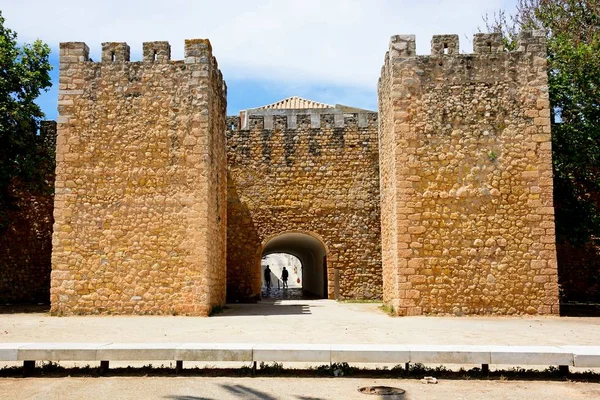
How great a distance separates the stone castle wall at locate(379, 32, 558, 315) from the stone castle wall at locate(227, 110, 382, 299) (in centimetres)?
480

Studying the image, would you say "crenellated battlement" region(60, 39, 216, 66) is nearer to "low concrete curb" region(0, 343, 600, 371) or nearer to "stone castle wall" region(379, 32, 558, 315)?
"stone castle wall" region(379, 32, 558, 315)

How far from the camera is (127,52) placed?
12.1 m

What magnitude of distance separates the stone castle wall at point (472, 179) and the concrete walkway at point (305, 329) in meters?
0.69

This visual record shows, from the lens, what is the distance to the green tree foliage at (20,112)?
13.4 m

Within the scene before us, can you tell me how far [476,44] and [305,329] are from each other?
23.8 ft

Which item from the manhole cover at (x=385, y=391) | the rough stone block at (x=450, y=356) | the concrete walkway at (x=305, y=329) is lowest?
the concrete walkway at (x=305, y=329)

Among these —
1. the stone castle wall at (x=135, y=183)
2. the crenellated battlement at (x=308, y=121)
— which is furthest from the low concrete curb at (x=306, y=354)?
the crenellated battlement at (x=308, y=121)

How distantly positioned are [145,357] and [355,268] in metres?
11.8

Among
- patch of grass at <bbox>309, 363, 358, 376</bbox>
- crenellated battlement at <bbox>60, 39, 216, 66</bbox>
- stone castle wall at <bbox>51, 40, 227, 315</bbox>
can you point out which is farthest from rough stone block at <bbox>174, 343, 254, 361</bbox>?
crenellated battlement at <bbox>60, 39, 216, 66</bbox>

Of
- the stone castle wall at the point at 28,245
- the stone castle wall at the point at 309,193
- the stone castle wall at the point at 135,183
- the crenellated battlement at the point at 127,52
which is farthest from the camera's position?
the stone castle wall at the point at 309,193

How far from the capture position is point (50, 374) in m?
5.41

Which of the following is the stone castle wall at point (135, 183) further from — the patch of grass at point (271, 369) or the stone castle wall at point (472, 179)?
the patch of grass at point (271, 369)

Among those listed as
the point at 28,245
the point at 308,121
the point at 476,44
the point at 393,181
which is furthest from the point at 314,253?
the point at 476,44

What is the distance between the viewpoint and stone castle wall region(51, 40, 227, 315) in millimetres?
11352
